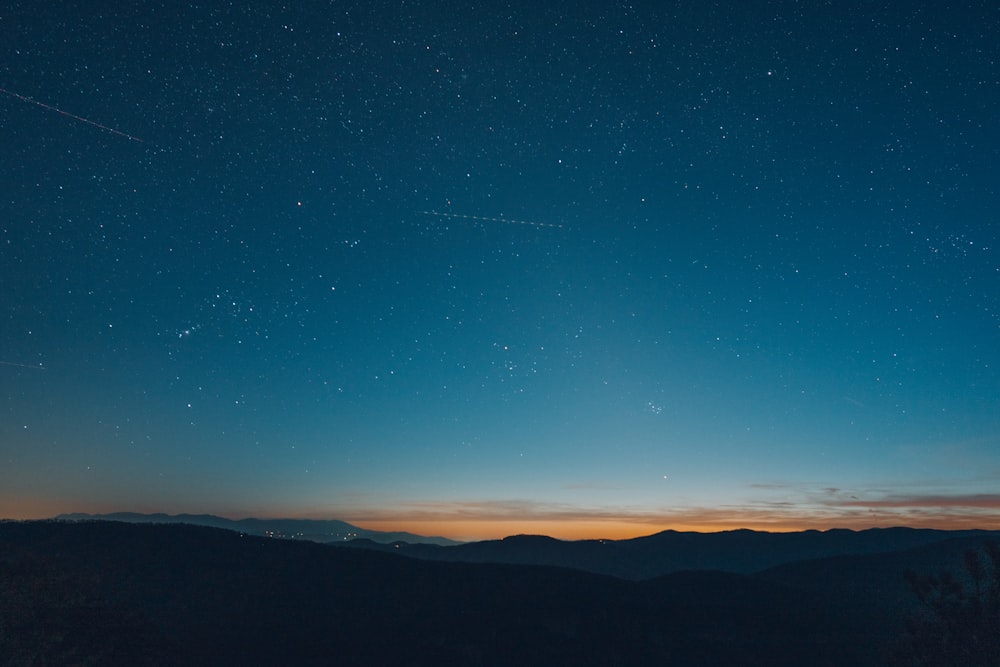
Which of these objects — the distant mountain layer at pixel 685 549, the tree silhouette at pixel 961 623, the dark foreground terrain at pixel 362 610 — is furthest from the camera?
the distant mountain layer at pixel 685 549

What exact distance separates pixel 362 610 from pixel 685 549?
142m

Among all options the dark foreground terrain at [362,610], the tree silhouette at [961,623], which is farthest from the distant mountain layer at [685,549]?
the tree silhouette at [961,623]

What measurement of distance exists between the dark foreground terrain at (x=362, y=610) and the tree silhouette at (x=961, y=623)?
21397mm

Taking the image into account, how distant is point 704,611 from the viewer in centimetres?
6297

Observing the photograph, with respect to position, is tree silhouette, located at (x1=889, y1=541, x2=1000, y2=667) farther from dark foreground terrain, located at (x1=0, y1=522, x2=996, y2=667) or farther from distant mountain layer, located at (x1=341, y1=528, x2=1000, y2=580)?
distant mountain layer, located at (x1=341, y1=528, x2=1000, y2=580)

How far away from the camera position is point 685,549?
6855 inches

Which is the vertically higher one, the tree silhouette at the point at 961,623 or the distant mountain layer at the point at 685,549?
the tree silhouette at the point at 961,623

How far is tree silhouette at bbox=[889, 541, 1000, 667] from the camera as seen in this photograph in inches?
1196

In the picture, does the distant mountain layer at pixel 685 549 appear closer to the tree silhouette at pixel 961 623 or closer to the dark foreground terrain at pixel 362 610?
the dark foreground terrain at pixel 362 610

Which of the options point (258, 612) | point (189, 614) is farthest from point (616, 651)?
point (189, 614)

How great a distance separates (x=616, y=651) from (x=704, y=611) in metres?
16.4

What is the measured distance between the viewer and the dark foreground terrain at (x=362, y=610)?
142ft

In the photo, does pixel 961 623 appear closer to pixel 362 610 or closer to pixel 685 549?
pixel 362 610

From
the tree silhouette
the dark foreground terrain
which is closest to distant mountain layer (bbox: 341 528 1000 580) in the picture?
the dark foreground terrain
